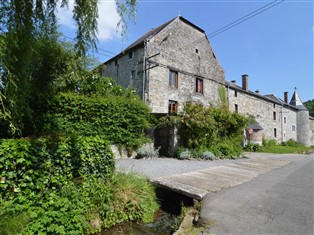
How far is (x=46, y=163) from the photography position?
3570 mm

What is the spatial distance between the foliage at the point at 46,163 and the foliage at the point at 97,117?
4015 mm

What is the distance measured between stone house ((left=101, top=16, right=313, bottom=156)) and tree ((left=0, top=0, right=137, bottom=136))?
7426 millimetres

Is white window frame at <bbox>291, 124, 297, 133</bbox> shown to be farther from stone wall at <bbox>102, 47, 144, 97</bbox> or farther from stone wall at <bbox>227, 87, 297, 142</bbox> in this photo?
stone wall at <bbox>102, 47, 144, 97</bbox>

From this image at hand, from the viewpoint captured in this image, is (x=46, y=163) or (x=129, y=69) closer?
(x=46, y=163)

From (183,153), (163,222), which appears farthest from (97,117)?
(163,222)

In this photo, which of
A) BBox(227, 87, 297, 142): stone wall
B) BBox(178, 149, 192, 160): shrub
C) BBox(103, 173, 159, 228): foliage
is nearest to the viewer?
BBox(103, 173, 159, 228): foliage

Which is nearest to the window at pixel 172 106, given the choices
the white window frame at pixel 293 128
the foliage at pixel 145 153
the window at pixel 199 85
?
the window at pixel 199 85

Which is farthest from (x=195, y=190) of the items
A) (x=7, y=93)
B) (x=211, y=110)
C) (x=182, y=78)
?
(x=182, y=78)

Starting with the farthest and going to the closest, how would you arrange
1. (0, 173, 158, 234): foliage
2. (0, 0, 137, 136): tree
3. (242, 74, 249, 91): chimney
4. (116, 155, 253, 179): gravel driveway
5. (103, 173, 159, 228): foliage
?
(242, 74, 249, 91): chimney
(116, 155, 253, 179): gravel driveway
(103, 173, 159, 228): foliage
(0, 0, 137, 136): tree
(0, 173, 158, 234): foliage

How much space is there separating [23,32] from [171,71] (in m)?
12.3

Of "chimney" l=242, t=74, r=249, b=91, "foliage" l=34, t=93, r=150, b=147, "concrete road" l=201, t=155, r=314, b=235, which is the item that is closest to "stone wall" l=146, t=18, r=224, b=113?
"foliage" l=34, t=93, r=150, b=147

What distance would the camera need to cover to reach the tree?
130 inches

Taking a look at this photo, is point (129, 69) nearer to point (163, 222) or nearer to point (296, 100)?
point (163, 222)

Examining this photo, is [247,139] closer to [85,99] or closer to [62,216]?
[85,99]
